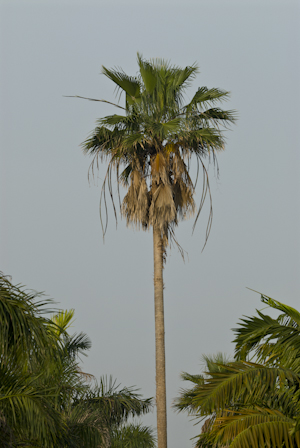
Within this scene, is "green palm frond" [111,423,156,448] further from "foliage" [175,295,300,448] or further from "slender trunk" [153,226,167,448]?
"foliage" [175,295,300,448]

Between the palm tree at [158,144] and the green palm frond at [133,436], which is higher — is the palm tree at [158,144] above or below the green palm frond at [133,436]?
above

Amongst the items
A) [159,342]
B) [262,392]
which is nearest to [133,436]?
[159,342]

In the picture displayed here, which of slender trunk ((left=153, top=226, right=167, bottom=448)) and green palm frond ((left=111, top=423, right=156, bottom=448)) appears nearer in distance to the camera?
green palm frond ((left=111, top=423, right=156, bottom=448))

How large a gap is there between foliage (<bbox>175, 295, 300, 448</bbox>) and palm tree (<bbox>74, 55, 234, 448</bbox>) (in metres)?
7.48

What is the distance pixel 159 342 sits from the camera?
47.9 feet

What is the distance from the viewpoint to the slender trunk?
13606 millimetres

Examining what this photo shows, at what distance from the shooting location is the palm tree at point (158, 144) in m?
15.4

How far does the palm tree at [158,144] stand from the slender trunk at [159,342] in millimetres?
29

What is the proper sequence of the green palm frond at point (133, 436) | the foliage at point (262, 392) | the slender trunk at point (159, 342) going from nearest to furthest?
the foliage at point (262, 392) → the green palm frond at point (133, 436) → the slender trunk at point (159, 342)

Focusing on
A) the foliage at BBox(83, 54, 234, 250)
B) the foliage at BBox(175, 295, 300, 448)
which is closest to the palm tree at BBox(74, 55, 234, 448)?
the foliage at BBox(83, 54, 234, 250)

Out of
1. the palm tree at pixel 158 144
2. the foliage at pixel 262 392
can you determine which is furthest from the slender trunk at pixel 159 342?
the foliage at pixel 262 392

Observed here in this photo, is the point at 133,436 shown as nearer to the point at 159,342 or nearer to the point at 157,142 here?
the point at 159,342

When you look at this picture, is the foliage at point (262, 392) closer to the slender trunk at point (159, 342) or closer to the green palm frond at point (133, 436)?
the green palm frond at point (133, 436)

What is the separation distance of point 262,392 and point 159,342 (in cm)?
803
